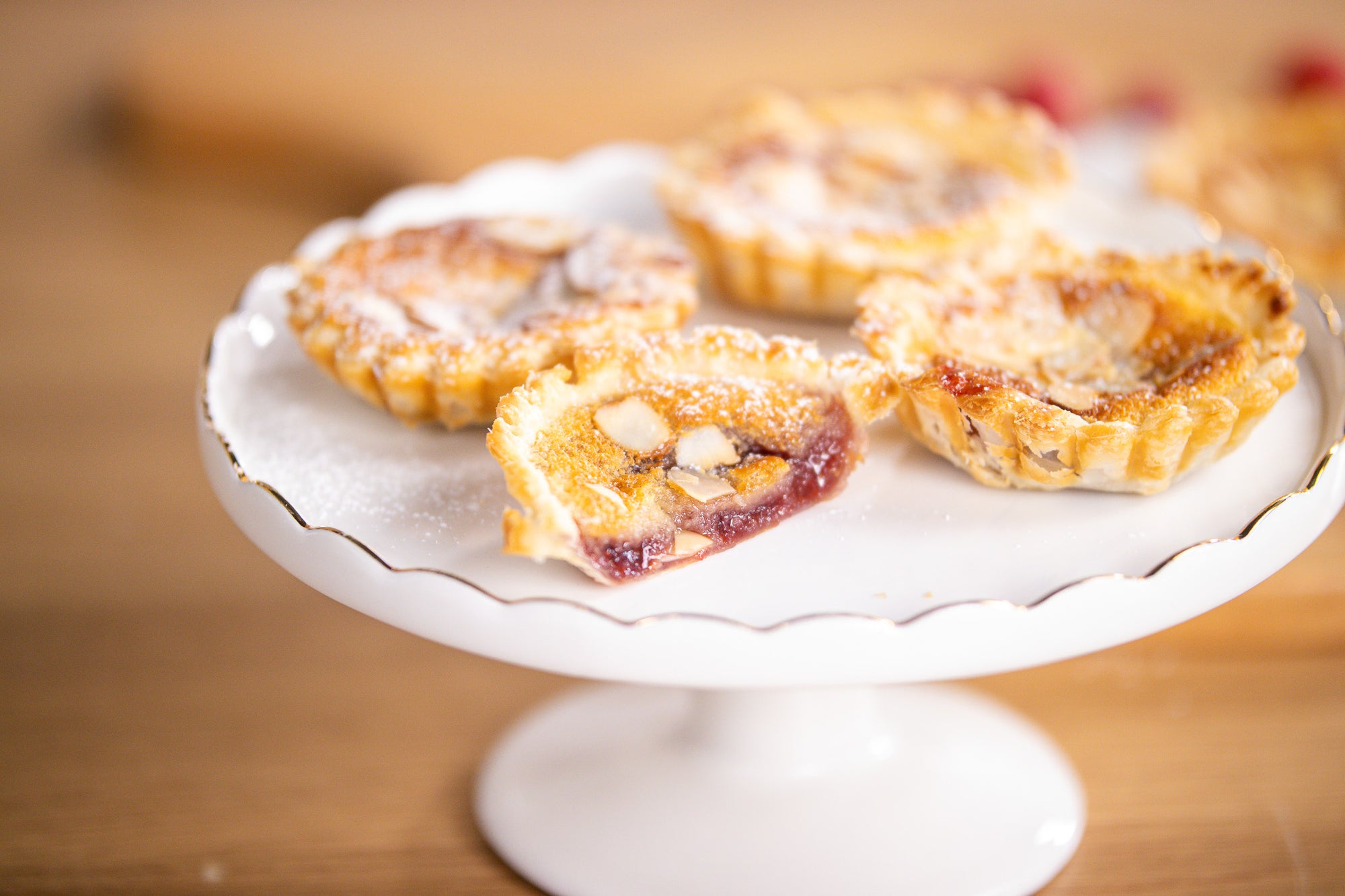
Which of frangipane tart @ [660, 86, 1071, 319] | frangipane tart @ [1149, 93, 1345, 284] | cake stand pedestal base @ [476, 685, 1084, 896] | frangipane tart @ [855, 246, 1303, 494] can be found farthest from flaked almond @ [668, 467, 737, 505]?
frangipane tart @ [1149, 93, 1345, 284]


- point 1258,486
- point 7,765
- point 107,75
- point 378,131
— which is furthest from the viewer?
point 107,75

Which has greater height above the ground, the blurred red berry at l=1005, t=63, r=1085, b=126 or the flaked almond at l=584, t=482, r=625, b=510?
the flaked almond at l=584, t=482, r=625, b=510

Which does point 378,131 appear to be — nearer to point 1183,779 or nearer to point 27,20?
point 27,20

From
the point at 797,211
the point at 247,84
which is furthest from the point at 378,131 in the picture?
the point at 797,211

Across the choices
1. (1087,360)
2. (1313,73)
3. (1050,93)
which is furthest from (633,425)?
(1313,73)

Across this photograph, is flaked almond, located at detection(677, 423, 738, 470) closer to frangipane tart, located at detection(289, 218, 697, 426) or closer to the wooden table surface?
frangipane tart, located at detection(289, 218, 697, 426)
